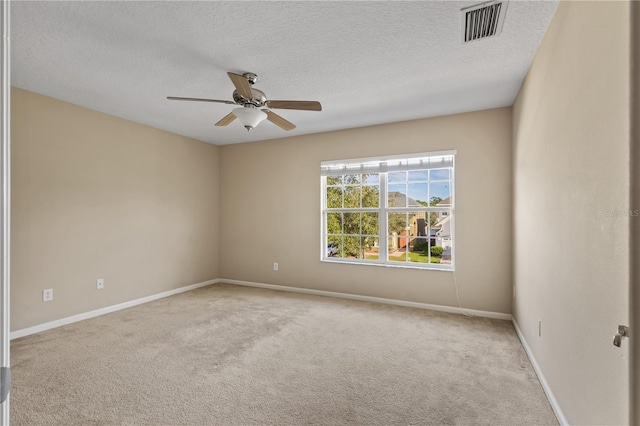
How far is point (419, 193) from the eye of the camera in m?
4.26

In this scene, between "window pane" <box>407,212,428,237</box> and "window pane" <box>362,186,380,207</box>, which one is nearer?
"window pane" <box>407,212,428,237</box>

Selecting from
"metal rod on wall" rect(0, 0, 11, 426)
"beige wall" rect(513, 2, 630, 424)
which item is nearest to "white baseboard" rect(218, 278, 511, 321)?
"beige wall" rect(513, 2, 630, 424)

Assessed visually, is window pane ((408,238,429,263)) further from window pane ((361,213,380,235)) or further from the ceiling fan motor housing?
the ceiling fan motor housing

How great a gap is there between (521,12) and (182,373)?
343cm

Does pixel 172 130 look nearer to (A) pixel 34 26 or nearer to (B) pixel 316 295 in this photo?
(A) pixel 34 26

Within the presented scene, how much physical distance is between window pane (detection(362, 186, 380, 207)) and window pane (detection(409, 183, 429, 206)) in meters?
0.46

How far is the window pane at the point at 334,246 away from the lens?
15.8 feet

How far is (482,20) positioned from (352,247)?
10.7 ft

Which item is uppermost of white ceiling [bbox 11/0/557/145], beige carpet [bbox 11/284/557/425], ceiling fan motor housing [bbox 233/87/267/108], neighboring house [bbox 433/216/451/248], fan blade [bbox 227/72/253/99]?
white ceiling [bbox 11/0/557/145]

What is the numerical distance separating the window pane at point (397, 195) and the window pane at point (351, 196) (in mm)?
480

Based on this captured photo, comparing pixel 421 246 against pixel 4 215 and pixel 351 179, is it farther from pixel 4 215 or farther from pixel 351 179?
pixel 4 215

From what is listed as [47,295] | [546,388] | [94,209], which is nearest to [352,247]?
[546,388]

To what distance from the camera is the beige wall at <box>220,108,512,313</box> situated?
3.74 meters

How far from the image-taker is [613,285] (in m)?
1.25
